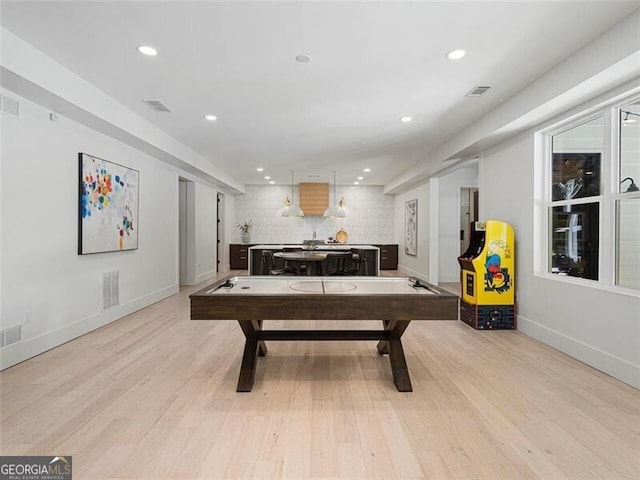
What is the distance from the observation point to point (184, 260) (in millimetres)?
7988

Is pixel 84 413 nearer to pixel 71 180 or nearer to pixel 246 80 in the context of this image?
pixel 71 180

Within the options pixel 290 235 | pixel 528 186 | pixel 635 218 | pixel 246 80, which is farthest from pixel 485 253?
pixel 290 235

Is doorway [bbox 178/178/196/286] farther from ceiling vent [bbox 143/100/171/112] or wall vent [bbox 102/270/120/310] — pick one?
ceiling vent [bbox 143/100/171/112]

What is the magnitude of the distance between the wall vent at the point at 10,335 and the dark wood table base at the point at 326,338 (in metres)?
2.10

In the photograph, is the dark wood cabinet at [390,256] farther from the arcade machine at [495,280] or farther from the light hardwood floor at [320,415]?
Answer: the light hardwood floor at [320,415]

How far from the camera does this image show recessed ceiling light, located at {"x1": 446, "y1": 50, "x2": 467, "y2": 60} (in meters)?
2.93

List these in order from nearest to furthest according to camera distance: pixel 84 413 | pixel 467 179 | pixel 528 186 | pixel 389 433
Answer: pixel 389 433 → pixel 84 413 → pixel 528 186 → pixel 467 179

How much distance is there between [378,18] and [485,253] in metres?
3.14

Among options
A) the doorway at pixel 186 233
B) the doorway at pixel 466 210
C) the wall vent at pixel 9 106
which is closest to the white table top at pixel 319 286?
the wall vent at pixel 9 106

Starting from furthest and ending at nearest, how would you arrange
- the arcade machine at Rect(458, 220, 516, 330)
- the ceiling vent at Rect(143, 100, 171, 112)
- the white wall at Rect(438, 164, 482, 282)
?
the white wall at Rect(438, 164, 482, 282) → the arcade machine at Rect(458, 220, 516, 330) → the ceiling vent at Rect(143, 100, 171, 112)

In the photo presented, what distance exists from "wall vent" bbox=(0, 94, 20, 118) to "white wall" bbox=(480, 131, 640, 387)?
5239 mm

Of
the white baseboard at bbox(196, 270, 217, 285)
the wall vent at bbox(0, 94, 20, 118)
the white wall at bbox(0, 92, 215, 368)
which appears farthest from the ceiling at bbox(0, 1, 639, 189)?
the white baseboard at bbox(196, 270, 217, 285)

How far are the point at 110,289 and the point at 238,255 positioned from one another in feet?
20.2

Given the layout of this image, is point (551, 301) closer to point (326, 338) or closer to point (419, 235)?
point (326, 338)
